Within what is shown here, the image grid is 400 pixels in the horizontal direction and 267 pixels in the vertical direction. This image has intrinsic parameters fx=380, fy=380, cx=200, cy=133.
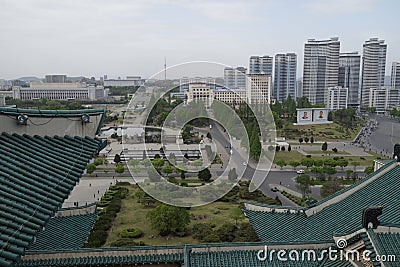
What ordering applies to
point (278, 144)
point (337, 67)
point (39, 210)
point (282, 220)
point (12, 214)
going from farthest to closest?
1. point (337, 67)
2. point (278, 144)
3. point (282, 220)
4. point (39, 210)
5. point (12, 214)

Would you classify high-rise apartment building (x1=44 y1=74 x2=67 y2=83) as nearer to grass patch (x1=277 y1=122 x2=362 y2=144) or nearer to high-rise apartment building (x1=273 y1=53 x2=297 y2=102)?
high-rise apartment building (x1=273 y1=53 x2=297 y2=102)

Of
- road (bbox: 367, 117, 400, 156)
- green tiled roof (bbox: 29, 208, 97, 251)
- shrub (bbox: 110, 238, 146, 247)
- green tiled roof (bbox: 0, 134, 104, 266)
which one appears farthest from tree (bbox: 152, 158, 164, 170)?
road (bbox: 367, 117, 400, 156)

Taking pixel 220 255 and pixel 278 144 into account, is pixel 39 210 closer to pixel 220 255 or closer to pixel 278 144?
pixel 220 255

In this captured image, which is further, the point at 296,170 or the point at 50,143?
the point at 296,170

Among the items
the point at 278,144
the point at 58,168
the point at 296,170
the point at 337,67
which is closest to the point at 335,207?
the point at 58,168

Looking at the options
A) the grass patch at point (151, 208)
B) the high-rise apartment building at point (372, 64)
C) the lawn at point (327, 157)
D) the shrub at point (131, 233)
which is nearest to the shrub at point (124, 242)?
the grass patch at point (151, 208)

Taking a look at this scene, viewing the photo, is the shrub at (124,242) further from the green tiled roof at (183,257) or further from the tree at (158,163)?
the tree at (158,163)
